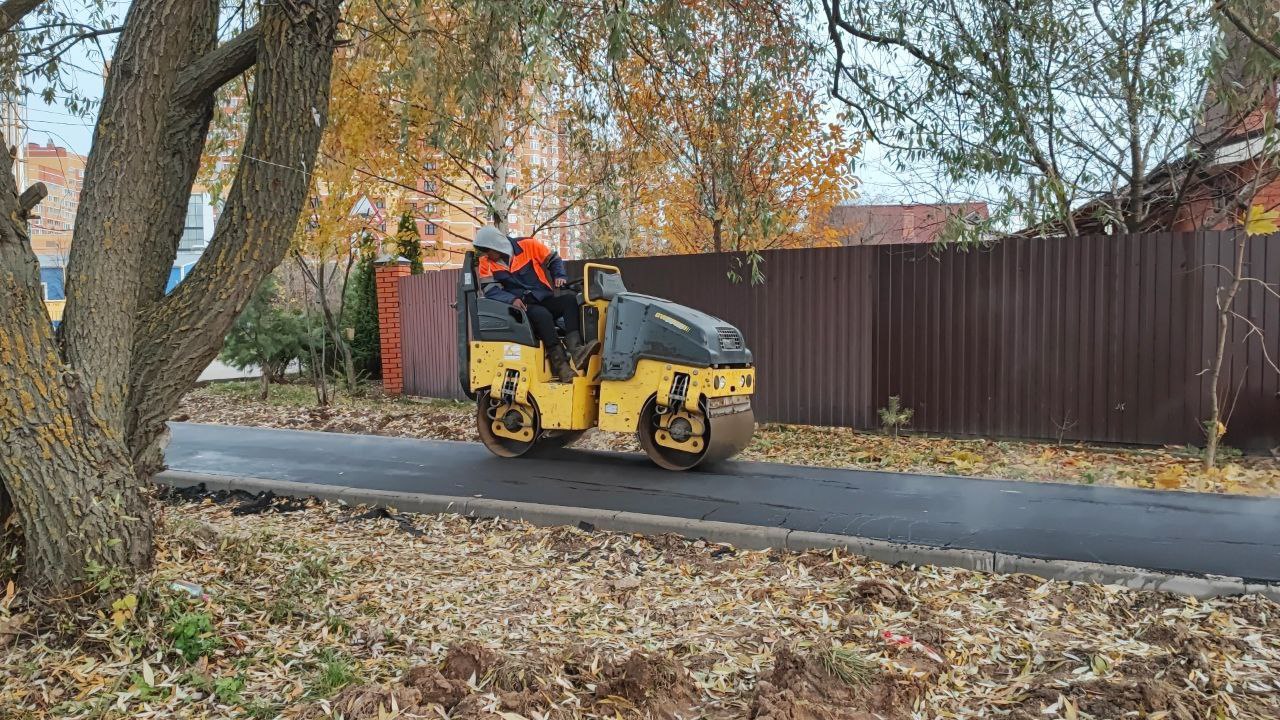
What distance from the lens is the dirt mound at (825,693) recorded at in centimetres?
311

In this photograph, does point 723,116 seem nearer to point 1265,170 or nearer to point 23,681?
point 1265,170

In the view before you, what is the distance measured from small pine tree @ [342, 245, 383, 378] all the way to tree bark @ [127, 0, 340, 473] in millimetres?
12303

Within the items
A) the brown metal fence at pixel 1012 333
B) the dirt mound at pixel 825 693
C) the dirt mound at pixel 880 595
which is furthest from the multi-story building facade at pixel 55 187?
the brown metal fence at pixel 1012 333

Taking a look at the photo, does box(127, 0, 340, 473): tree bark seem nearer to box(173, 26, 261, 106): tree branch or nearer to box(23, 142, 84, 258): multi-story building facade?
box(173, 26, 261, 106): tree branch

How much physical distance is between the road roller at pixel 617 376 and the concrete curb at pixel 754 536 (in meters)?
1.72

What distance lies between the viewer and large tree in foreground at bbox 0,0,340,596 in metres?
3.97

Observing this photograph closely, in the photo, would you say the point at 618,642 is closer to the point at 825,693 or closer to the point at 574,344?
the point at 825,693

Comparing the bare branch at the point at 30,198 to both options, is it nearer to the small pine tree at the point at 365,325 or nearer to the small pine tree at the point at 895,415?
the small pine tree at the point at 895,415

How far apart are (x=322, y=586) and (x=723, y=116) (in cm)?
481

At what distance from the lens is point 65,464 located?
3.99 metres

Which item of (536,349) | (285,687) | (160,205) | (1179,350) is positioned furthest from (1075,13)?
(285,687)

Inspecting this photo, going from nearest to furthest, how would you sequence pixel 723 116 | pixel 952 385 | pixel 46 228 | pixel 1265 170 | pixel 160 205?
pixel 160 205, pixel 46 228, pixel 723 116, pixel 1265 170, pixel 952 385

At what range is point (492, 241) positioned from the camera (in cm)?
846

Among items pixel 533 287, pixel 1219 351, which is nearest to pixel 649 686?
pixel 533 287
